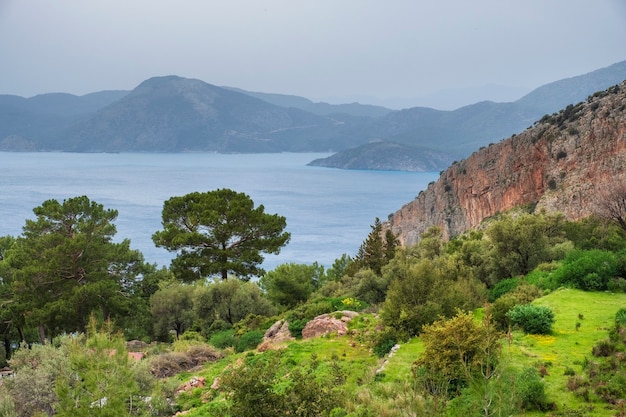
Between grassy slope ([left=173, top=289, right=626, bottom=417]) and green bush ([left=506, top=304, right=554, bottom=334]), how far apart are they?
0.24m

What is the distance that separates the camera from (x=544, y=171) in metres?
54.9

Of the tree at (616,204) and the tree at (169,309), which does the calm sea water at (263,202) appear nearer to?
the tree at (169,309)

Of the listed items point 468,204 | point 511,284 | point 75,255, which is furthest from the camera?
point 468,204

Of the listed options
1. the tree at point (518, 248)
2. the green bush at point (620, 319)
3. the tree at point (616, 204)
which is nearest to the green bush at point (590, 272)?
the green bush at point (620, 319)

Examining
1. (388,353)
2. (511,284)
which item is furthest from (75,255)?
(511,284)

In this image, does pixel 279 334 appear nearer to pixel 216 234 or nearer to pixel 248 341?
pixel 248 341

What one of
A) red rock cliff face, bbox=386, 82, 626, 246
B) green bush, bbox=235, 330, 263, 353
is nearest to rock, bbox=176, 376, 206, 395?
green bush, bbox=235, 330, 263, 353

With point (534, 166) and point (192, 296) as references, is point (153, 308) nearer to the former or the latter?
point (192, 296)

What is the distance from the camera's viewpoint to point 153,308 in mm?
28797

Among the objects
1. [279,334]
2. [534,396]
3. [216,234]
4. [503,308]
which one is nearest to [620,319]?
[503,308]

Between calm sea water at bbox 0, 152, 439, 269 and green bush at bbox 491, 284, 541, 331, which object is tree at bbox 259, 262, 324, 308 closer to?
green bush at bbox 491, 284, 541, 331

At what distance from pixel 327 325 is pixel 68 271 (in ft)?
53.3

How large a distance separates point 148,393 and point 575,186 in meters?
45.7

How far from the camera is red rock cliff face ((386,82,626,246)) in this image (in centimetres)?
4700
